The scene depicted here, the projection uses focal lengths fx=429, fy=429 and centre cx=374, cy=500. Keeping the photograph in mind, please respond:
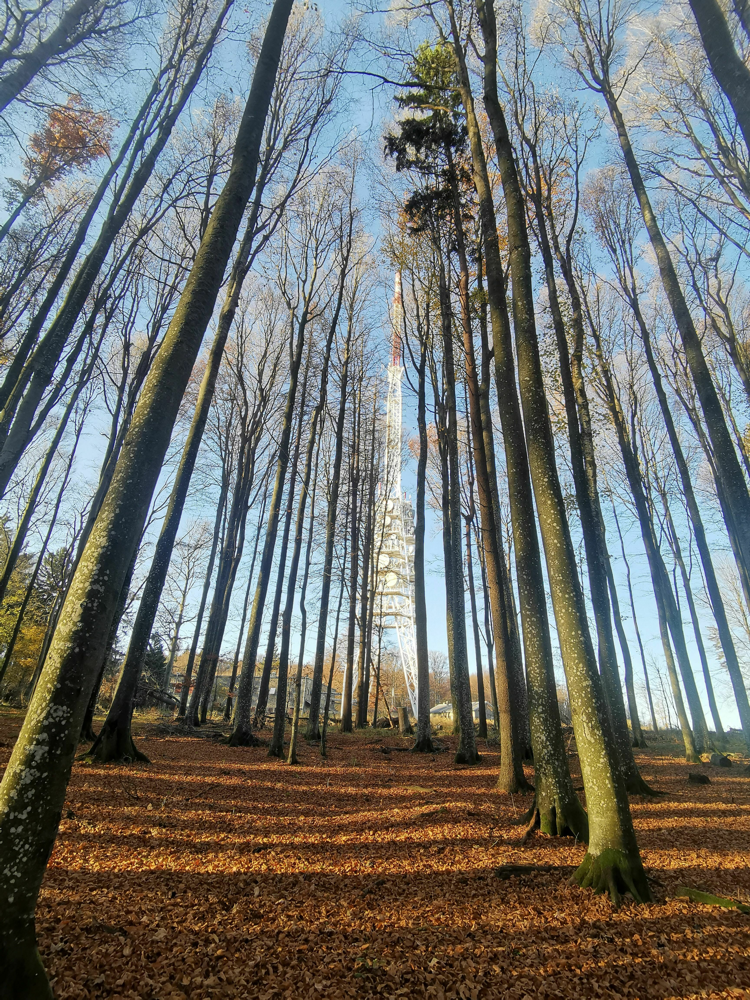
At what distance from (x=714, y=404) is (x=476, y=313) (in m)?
5.36

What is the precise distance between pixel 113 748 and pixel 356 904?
5.52 meters

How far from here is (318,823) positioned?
521 centimetres

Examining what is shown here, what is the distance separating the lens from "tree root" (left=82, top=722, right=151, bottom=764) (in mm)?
6809

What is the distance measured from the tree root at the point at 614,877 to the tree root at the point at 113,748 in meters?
6.67

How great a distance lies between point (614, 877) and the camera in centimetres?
351

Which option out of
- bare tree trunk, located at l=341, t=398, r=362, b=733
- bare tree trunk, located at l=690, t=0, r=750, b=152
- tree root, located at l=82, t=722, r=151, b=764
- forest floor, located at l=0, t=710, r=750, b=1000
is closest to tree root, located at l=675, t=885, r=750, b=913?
forest floor, located at l=0, t=710, r=750, b=1000

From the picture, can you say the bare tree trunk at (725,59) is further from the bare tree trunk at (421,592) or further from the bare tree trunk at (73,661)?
the bare tree trunk at (421,592)

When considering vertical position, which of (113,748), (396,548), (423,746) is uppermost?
(396,548)

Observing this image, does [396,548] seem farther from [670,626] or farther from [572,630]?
[572,630]

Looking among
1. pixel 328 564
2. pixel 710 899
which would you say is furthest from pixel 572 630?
pixel 328 564

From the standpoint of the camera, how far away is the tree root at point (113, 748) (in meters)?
6.81

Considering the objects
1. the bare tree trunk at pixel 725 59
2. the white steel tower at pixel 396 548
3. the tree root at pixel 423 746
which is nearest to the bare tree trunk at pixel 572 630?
the bare tree trunk at pixel 725 59

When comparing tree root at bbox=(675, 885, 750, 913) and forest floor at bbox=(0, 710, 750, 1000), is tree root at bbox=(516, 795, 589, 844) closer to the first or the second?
forest floor at bbox=(0, 710, 750, 1000)

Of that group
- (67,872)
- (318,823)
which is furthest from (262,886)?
(318,823)
